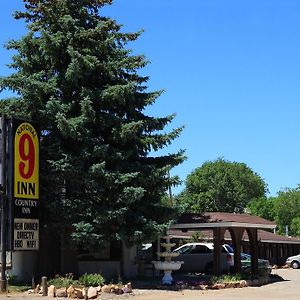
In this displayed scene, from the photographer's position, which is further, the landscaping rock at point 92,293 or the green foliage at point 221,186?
the green foliage at point 221,186

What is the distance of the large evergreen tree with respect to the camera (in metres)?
23.0

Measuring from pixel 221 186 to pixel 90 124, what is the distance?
67.1 m

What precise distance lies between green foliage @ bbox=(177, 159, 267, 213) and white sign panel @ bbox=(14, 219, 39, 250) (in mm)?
62047

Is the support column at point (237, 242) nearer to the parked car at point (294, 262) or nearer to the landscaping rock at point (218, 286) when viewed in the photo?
the landscaping rock at point (218, 286)

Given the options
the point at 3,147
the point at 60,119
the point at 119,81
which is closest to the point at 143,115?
the point at 119,81

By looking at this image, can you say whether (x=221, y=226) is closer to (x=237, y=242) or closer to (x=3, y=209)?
(x=237, y=242)

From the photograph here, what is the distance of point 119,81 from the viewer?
25.1 m

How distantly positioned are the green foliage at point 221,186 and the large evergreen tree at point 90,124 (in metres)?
59.5

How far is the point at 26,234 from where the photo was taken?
22031 millimetres

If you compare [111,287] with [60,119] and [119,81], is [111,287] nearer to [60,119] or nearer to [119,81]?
[60,119]

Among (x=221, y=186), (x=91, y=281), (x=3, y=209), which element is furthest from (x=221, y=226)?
(x=221, y=186)

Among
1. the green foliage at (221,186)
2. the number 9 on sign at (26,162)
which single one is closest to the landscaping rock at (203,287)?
the number 9 on sign at (26,162)

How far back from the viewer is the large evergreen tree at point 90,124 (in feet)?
75.5

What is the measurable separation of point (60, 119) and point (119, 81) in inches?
142
